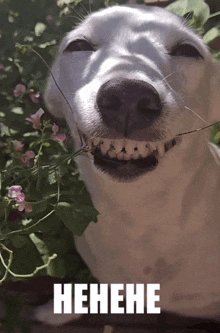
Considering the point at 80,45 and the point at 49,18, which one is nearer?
the point at 80,45

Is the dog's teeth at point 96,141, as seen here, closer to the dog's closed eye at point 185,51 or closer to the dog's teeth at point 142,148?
the dog's teeth at point 142,148

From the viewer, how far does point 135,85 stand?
0.71 metres

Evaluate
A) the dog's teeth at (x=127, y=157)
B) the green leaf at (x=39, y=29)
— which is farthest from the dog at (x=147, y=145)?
the green leaf at (x=39, y=29)

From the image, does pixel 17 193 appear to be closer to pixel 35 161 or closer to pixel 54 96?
pixel 35 161

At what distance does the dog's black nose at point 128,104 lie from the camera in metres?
0.71

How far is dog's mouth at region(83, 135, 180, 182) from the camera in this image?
2.68 feet

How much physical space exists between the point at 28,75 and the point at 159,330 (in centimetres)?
77

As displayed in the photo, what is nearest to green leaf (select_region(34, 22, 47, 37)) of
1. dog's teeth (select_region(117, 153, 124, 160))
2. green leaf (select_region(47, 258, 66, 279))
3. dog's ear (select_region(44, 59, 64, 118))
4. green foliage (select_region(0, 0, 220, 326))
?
green foliage (select_region(0, 0, 220, 326))

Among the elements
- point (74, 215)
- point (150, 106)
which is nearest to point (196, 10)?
point (150, 106)

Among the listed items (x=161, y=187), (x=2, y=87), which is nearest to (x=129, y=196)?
(x=161, y=187)

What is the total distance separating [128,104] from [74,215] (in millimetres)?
265

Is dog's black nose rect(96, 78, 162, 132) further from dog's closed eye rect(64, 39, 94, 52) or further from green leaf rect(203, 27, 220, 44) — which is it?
green leaf rect(203, 27, 220, 44)

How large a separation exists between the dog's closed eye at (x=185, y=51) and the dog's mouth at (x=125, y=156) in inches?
7.5

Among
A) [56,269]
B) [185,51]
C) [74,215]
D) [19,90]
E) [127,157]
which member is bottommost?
[56,269]
